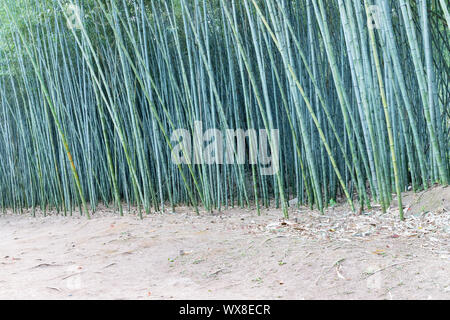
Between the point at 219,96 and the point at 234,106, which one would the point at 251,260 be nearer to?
the point at 234,106

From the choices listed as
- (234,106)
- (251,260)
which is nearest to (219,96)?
(234,106)

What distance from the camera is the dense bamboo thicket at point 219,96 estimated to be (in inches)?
102

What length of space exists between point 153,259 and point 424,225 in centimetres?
144

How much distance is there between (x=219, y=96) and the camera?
167 inches

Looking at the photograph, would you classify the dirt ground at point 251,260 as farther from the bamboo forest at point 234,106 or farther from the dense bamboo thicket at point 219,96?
the dense bamboo thicket at point 219,96

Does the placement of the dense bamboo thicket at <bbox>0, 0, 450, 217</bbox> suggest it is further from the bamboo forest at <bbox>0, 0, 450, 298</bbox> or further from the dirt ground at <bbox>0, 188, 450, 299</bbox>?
the dirt ground at <bbox>0, 188, 450, 299</bbox>

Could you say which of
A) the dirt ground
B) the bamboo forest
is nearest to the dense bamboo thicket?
the bamboo forest

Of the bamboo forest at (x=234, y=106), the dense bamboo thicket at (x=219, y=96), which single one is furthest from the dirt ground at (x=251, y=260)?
the dense bamboo thicket at (x=219, y=96)

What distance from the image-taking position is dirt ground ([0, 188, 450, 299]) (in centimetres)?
145

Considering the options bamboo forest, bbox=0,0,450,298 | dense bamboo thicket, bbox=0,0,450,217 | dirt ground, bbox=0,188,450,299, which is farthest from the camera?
dense bamboo thicket, bbox=0,0,450,217

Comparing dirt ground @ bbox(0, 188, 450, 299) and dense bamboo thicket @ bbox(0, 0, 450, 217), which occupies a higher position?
dense bamboo thicket @ bbox(0, 0, 450, 217)

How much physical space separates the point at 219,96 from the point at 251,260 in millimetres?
2673

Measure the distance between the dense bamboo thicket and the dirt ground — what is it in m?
0.37
